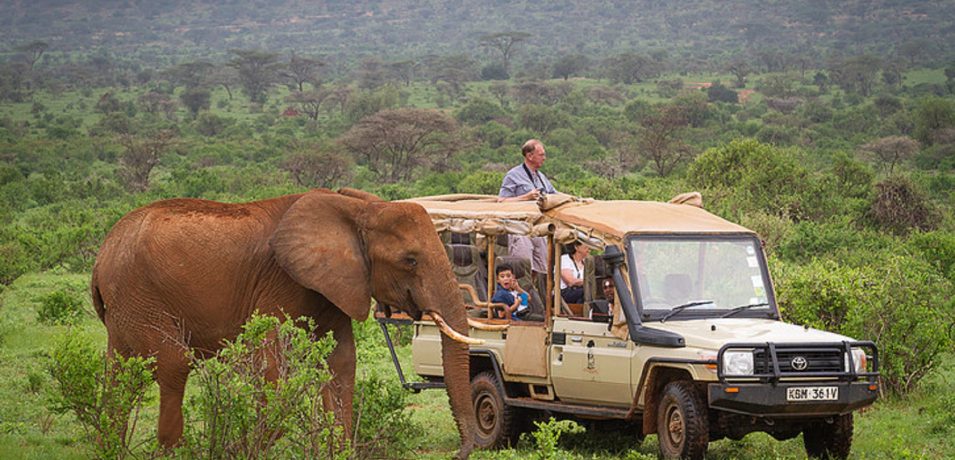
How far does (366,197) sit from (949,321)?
8237mm

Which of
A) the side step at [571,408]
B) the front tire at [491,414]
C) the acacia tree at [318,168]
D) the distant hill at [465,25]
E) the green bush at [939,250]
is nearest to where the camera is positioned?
the side step at [571,408]

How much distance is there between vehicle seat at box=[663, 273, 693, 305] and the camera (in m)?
9.32

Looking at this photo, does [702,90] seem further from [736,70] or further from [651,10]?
[651,10]

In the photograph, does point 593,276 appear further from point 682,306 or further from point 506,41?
point 506,41

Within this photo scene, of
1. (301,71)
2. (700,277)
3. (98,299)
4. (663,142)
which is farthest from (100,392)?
(301,71)

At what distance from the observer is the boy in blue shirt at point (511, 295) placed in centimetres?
1040

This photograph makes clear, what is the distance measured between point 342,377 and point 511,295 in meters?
2.24

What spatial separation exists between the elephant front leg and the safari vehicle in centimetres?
93

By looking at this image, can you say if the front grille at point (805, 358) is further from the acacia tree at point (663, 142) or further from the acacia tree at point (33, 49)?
the acacia tree at point (33, 49)

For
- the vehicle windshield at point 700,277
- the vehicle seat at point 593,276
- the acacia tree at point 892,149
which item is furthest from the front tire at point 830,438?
the acacia tree at point 892,149

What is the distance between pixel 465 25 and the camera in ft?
529

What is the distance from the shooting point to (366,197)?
28.3 ft

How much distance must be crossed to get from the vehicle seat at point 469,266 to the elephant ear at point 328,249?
8.52ft

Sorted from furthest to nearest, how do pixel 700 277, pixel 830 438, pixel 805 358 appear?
1. pixel 700 277
2. pixel 830 438
3. pixel 805 358
